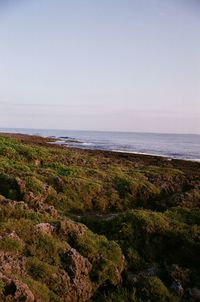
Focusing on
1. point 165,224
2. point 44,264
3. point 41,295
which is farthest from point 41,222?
point 165,224

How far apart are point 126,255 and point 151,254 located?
2.58 feet

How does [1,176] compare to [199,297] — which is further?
[1,176]

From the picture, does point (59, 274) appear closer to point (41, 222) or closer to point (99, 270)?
point (99, 270)

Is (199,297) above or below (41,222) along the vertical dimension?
below

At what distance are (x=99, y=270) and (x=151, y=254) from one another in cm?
204

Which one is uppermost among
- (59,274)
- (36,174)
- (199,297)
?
(36,174)

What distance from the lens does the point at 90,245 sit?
9828 mm

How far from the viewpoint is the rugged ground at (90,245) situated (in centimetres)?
813

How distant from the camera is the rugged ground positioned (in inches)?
320

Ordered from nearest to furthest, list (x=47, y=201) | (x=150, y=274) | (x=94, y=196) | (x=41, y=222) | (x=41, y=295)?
(x=41, y=295), (x=150, y=274), (x=41, y=222), (x=47, y=201), (x=94, y=196)

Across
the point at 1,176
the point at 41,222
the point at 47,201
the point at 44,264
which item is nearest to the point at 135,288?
→ the point at 44,264

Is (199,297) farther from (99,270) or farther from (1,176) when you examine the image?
(1,176)

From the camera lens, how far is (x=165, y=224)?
38.9 feet

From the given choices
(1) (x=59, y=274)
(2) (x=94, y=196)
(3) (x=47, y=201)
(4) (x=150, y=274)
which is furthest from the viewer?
(2) (x=94, y=196)
